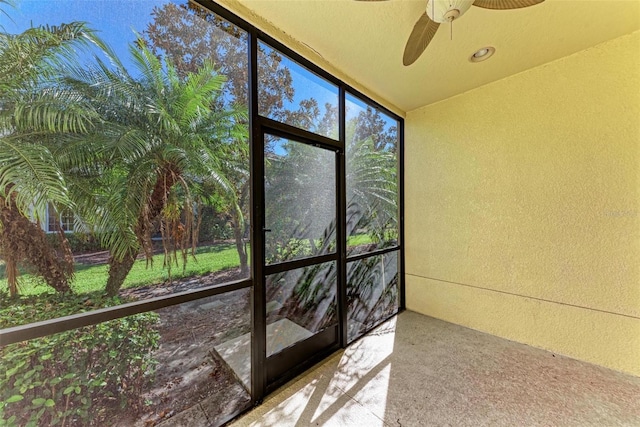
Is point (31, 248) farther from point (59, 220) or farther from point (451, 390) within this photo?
point (451, 390)

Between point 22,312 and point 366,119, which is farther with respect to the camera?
point 366,119

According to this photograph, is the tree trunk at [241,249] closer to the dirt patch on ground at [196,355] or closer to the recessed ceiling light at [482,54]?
the dirt patch on ground at [196,355]

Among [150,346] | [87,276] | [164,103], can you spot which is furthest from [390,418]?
[164,103]

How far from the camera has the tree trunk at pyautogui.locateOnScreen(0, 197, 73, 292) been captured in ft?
3.05

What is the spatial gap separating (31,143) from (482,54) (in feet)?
10.3

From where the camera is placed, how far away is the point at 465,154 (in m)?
2.79

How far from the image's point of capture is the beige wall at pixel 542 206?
1.95 m

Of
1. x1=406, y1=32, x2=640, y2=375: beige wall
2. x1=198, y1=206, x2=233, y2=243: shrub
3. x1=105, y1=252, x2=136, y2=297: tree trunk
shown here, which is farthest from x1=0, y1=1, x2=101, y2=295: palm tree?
x1=406, y1=32, x2=640, y2=375: beige wall

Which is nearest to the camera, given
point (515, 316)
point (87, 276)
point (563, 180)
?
point (87, 276)

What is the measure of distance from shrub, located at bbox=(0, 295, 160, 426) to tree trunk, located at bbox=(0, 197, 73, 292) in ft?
0.32

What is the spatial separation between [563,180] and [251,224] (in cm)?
291

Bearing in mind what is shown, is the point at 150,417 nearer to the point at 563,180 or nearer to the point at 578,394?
the point at 578,394

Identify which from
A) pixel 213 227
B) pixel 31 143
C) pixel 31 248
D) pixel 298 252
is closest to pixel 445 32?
pixel 298 252

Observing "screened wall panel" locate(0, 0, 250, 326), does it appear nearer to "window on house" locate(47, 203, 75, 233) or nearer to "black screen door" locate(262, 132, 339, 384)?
"window on house" locate(47, 203, 75, 233)
